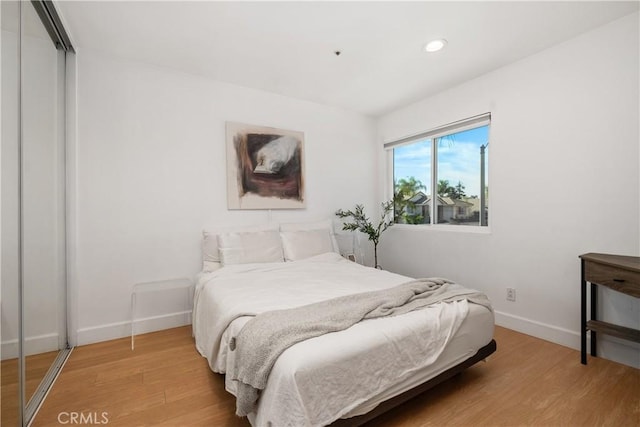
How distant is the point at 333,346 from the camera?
128 cm

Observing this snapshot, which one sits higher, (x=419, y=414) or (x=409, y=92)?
(x=409, y=92)

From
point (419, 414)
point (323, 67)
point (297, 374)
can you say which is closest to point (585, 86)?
point (323, 67)

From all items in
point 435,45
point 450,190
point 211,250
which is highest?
point 435,45

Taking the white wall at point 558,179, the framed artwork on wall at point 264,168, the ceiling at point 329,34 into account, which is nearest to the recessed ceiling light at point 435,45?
the ceiling at point 329,34

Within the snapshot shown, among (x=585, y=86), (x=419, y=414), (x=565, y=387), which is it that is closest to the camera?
(x=419, y=414)

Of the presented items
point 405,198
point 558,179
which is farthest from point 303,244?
point 558,179

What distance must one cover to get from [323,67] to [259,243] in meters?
1.84

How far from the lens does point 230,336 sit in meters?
1.57

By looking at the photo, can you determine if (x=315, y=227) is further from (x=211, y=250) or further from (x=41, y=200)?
(x=41, y=200)

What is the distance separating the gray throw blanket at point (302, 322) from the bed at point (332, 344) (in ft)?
0.07

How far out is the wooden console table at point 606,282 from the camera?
5.81ft

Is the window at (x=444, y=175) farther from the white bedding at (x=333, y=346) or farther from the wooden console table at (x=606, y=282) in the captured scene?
the white bedding at (x=333, y=346)

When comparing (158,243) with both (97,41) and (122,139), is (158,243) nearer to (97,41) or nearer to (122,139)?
(122,139)

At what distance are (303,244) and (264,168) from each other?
0.97 meters
